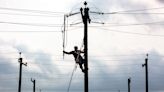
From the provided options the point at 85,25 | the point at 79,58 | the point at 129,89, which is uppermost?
the point at 85,25

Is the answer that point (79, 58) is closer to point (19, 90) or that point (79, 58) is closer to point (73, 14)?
point (73, 14)

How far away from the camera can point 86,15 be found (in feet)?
101

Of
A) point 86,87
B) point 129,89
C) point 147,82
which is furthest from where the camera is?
point 129,89

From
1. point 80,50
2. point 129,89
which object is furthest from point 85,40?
point 129,89

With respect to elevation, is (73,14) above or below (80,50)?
above

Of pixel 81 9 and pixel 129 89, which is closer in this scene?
pixel 81 9

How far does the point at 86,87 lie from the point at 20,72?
3100 centimetres

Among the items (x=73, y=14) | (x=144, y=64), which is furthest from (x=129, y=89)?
(x=73, y=14)

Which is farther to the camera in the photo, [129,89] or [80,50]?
[129,89]

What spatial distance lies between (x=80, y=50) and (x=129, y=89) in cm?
4655

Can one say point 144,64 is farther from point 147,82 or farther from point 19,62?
point 19,62

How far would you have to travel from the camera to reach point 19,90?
58.3 m

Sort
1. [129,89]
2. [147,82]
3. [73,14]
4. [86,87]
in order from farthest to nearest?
[129,89] < [147,82] < [73,14] < [86,87]

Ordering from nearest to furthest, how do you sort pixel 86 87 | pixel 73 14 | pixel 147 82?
pixel 86 87, pixel 73 14, pixel 147 82
